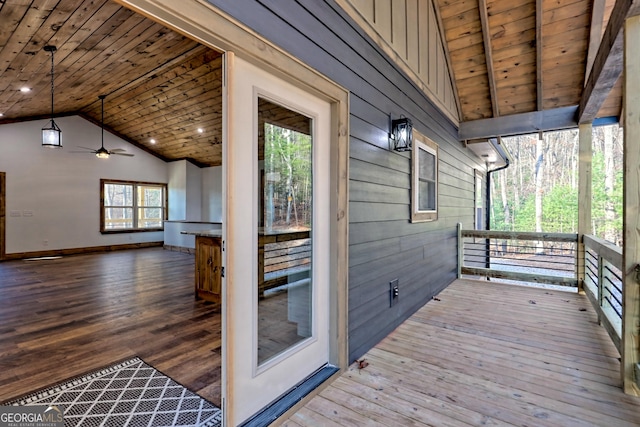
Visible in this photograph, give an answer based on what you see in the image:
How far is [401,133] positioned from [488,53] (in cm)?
246

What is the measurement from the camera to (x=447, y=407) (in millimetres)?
1974

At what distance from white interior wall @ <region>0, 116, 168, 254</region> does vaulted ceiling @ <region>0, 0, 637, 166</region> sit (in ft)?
5.75

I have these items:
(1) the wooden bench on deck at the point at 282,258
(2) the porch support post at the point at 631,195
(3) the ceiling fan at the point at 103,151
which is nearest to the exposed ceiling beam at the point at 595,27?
(2) the porch support post at the point at 631,195

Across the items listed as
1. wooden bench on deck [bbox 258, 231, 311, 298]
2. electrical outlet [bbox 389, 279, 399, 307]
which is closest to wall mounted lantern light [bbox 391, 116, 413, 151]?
electrical outlet [bbox 389, 279, 399, 307]

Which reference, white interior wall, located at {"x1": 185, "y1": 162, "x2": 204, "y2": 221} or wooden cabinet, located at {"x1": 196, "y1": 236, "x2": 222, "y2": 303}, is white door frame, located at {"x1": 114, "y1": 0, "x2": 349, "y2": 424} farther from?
white interior wall, located at {"x1": 185, "y1": 162, "x2": 204, "y2": 221}

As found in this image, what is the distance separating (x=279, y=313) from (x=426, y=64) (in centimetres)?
367

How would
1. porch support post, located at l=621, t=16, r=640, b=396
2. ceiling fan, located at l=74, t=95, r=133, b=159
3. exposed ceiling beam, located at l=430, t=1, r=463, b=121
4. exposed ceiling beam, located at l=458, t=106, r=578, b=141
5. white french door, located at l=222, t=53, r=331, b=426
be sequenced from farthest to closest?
ceiling fan, located at l=74, t=95, r=133, b=159 < exposed ceiling beam, located at l=458, t=106, r=578, b=141 < exposed ceiling beam, located at l=430, t=1, r=463, b=121 < porch support post, located at l=621, t=16, r=640, b=396 < white french door, located at l=222, t=53, r=331, b=426

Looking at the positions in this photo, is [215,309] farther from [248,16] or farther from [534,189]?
[534,189]

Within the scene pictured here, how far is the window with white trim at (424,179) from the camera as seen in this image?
12.2 ft

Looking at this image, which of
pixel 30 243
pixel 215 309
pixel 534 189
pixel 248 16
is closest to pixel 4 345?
pixel 215 309

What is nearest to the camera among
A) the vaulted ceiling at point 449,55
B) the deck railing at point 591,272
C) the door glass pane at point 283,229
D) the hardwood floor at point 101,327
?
the door glass pane at point 283,229

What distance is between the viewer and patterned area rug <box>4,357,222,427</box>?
1824 mm

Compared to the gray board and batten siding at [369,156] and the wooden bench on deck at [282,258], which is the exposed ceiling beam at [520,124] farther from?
the wooden bench on deck at [282,258]
